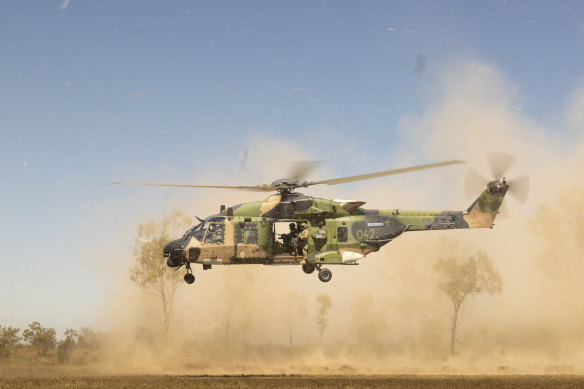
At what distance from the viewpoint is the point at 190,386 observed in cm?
3362

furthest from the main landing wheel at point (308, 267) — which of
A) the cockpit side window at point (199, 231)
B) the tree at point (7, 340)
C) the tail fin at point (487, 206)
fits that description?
the tree at point (7, 340)

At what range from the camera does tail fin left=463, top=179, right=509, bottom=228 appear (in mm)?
37750

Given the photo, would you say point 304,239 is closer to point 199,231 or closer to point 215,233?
point 215,233

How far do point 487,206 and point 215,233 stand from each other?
16.6m

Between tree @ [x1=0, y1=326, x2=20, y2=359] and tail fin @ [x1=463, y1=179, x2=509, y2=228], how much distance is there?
40714mm

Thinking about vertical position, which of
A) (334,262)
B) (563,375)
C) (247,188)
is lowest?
(563,375)

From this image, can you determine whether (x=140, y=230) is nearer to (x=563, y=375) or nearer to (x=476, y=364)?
(x=476, y=364)

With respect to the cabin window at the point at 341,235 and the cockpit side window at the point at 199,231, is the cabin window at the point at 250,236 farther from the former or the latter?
the cabin window at the point at 341,235

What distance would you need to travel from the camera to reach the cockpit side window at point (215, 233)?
34625 millimetres

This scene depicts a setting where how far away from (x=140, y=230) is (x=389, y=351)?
26.3 m

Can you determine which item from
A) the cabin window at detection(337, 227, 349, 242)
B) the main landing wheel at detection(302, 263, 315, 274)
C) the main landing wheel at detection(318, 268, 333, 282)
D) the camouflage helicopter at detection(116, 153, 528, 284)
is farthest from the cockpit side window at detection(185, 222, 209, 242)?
the cabin window at detection(337, 227, 349, 242)

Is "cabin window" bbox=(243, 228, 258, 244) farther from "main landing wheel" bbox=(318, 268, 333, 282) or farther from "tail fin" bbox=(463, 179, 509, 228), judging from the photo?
"tail fin" bbox=(463, 179, 509, 228)

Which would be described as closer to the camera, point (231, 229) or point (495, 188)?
point (231, 229)

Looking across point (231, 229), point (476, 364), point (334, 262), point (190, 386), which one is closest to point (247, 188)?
point (231, 229)
